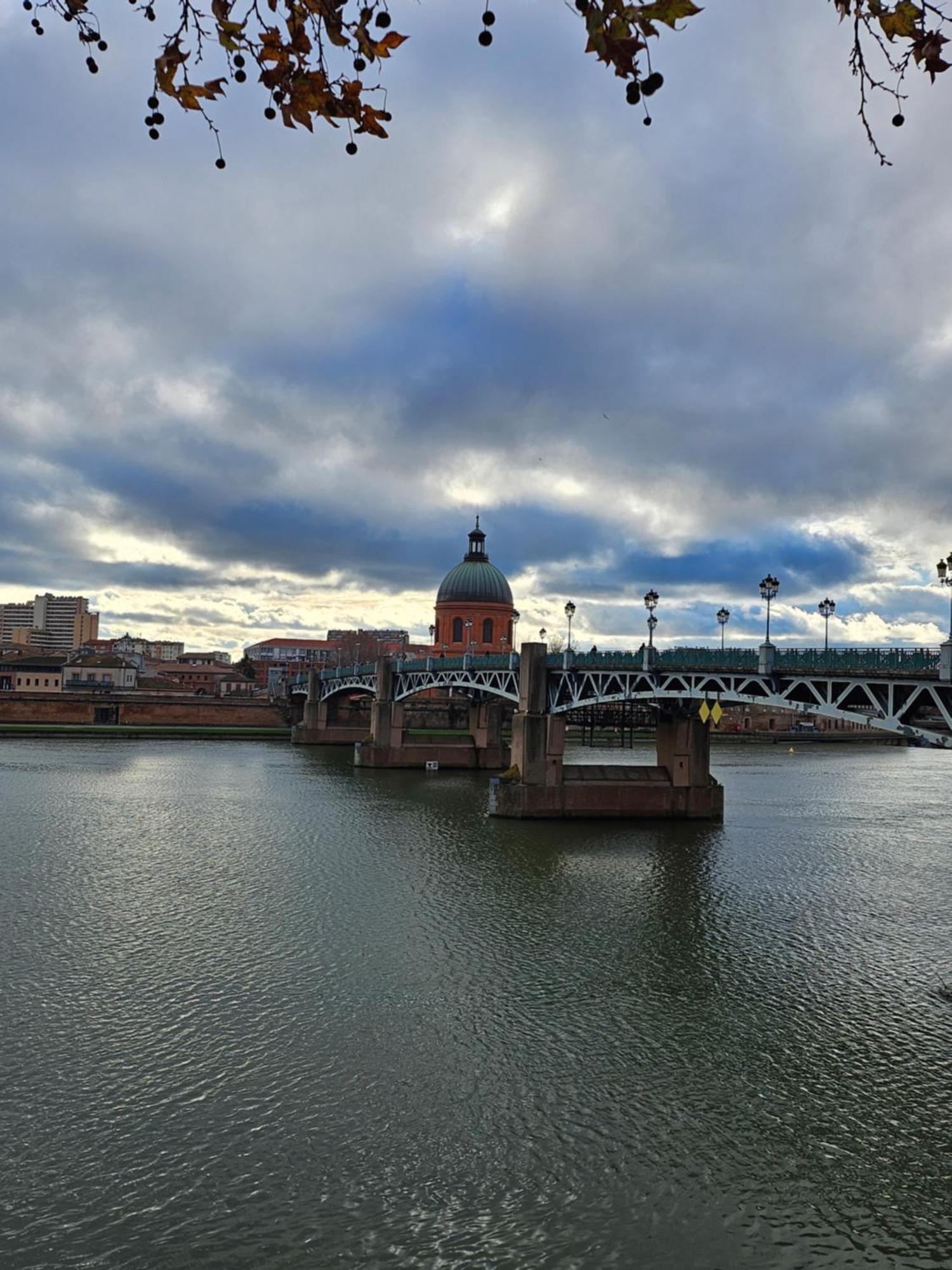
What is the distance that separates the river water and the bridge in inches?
256

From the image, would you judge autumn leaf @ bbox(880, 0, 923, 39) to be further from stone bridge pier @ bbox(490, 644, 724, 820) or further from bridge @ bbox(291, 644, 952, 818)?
stone bridge pier @ bbox(490, 644, 724, 820)

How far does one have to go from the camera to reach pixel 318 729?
326ft

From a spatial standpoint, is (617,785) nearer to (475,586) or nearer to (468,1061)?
(468,1061)

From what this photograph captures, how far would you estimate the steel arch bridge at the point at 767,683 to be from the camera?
32.2m

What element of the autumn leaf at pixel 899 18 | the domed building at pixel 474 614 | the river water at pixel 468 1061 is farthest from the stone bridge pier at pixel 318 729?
the autumn leaf at pixel 899 18

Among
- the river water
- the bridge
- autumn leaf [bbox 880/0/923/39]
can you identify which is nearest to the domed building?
the bridge

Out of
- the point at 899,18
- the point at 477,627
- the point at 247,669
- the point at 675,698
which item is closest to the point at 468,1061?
the point at 899,18

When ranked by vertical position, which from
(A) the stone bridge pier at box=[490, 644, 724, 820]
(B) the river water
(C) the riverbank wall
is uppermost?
(C) the riverbank wall

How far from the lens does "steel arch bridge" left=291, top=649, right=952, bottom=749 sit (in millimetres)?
32250

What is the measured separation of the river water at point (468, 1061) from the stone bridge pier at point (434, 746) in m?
38.7

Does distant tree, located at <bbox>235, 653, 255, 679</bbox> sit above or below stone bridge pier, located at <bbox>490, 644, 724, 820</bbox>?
above

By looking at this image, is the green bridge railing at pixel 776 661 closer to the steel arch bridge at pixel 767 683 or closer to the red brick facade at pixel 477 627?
the steel arch bridge at pixel 767 683

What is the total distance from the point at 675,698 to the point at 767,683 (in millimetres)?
6862

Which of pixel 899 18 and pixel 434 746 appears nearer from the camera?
pixel 899 18
